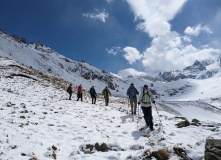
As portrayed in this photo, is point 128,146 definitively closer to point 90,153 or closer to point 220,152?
point 90,153

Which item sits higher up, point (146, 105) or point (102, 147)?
point (146, 105)

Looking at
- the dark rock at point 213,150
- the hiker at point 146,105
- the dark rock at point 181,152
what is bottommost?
the dark rock at point 181,152

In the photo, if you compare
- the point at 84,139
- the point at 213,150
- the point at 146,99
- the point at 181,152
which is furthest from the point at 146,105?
the point at 84,139

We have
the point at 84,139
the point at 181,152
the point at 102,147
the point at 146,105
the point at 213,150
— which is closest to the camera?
the point at 213,150

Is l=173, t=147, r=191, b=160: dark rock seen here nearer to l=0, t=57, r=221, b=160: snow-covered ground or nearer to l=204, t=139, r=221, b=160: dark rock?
l=0, t=57, r=221, b=160: snow-covered ground

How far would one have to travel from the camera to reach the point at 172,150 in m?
6.02

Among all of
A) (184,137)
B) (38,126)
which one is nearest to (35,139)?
(38,126)

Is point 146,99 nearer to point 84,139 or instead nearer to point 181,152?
point 181,152

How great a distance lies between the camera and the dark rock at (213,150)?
5.17 meters

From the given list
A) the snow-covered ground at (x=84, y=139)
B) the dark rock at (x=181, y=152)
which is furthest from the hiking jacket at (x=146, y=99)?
the dark rock at (x=181, y=152)

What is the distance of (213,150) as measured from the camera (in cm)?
537

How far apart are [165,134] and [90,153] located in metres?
4.78

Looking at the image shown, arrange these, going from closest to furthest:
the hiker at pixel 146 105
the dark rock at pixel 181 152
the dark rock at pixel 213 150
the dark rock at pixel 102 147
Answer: the dark rock at pixel 213 150 → the dark rock at pixel 181 152 → the dark rock at pixel 102 147 → the hiker at pixel 146 105

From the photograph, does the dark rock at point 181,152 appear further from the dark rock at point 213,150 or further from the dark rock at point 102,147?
the dark rock at point 102,147
